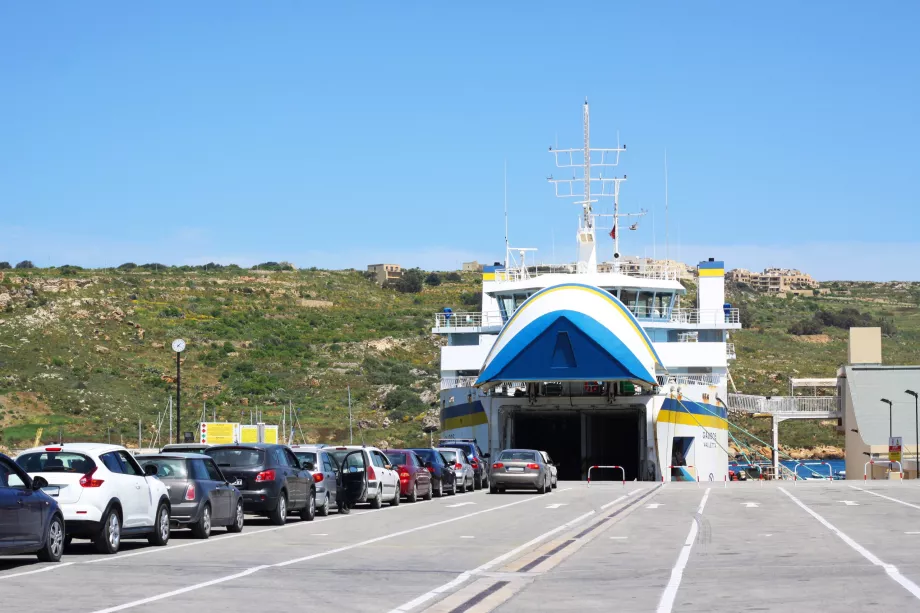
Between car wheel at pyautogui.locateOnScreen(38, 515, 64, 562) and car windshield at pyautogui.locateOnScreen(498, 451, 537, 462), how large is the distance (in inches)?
899

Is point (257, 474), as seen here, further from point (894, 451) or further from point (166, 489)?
point (894, 451)

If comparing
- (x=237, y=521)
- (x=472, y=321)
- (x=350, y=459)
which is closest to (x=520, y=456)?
(x=350, y=459)

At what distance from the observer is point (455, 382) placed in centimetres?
5569

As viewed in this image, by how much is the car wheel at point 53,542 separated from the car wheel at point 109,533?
85cm

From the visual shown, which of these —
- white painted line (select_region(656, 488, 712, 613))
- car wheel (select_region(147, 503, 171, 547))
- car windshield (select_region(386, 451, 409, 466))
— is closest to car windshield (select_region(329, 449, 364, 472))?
car windshield (select_region(386, 451, 409, 466))

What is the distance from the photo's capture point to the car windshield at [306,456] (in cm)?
2752

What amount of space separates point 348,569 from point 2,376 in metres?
71.4

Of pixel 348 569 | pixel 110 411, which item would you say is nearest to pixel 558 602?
pixel 348 569

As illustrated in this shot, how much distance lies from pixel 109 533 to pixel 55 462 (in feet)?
3.90

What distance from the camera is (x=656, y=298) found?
53.9 meters

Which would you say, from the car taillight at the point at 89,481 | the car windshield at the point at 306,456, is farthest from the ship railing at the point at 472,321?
the car taillight at the point at 89,481

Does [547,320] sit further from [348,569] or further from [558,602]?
[558,602]

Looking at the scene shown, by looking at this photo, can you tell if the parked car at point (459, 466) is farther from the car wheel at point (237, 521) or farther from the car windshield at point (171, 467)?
the car windshield at point (171, 467)

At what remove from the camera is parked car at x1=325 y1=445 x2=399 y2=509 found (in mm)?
30016
